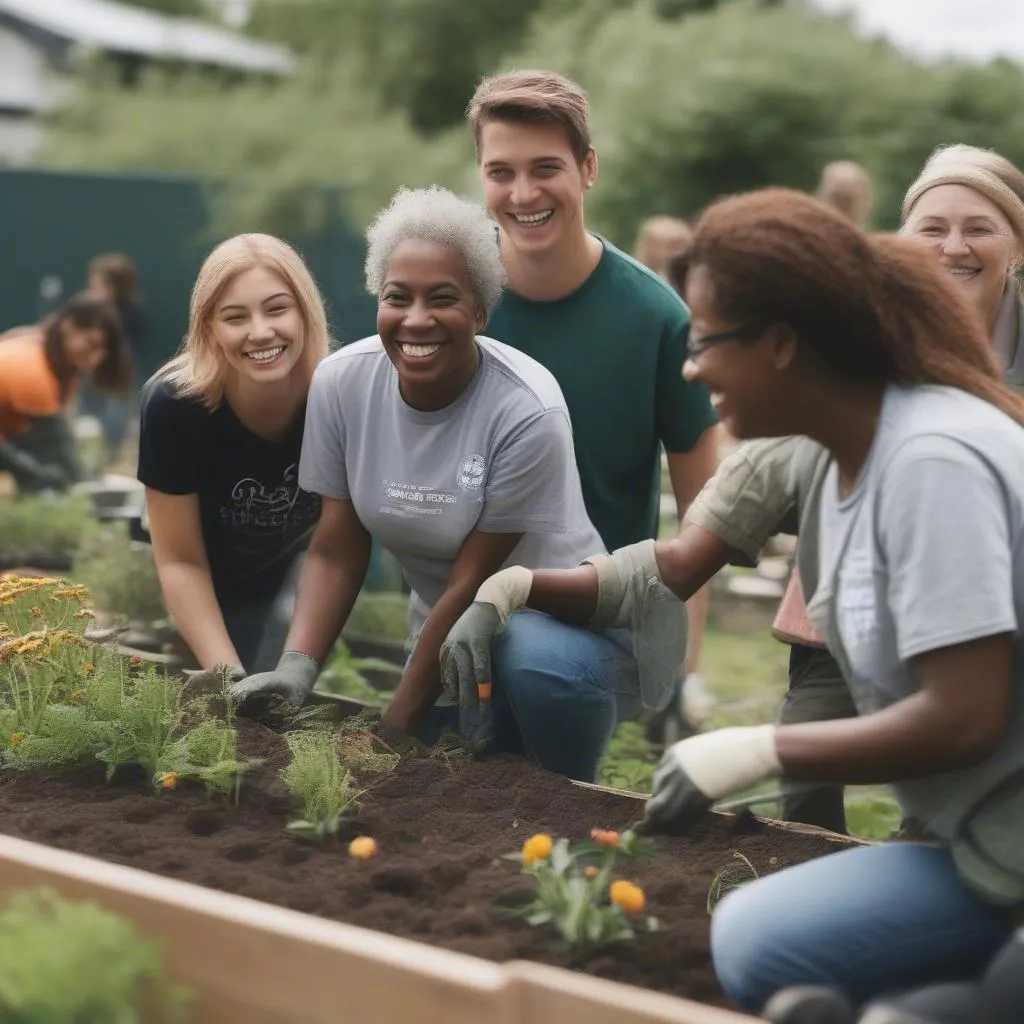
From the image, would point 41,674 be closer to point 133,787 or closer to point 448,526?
point 133,787

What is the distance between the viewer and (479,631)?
3.42 metres

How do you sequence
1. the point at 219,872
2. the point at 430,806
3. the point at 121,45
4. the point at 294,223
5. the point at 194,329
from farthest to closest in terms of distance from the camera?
the point at 121,45, the point at 294,223, the point at 194,329, the point at 430,806, the point at 219,872

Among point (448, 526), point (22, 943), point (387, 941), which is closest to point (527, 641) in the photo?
point (448, 526)

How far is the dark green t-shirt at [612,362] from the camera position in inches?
157

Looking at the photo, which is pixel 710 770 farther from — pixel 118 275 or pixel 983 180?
pixel 118 275

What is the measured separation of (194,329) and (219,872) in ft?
5.09

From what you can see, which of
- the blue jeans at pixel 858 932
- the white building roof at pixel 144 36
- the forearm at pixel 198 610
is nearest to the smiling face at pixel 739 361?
the blue jeans at pixel 858 932

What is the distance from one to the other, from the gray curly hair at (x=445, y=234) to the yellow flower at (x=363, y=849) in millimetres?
1246

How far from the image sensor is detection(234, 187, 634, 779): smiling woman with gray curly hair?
3533mm

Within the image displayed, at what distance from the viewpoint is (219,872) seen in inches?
115

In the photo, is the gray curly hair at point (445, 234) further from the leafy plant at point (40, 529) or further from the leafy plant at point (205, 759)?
the leafy plant at point (40, 529)

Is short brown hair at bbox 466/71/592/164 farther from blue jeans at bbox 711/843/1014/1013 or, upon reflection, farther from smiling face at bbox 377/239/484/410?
blue jeans at bbox 711/843/1014/1013

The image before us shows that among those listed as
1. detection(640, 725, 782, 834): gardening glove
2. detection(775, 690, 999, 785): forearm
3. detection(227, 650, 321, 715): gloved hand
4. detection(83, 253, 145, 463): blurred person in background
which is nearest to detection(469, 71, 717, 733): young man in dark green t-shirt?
detection(227, 650, 321, 715): gloved hand

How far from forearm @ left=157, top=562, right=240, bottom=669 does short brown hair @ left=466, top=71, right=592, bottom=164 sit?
1.29m
